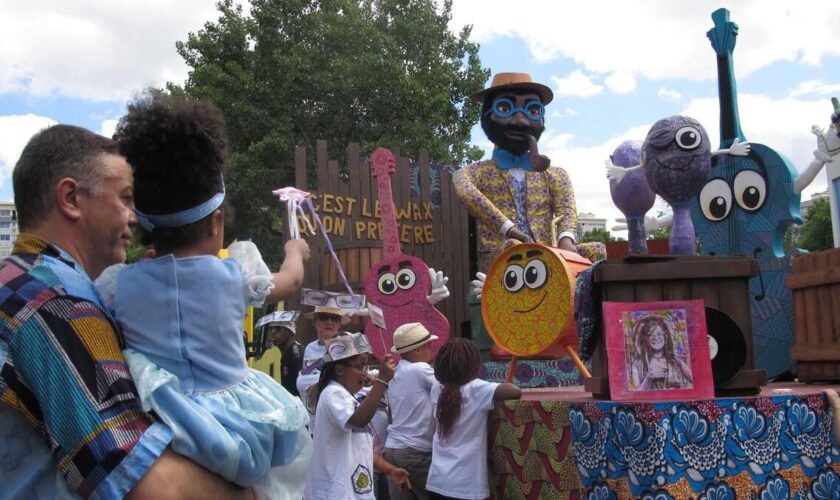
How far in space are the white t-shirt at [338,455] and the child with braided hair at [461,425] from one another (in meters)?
0.39

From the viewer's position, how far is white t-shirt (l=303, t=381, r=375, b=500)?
11.5 ft

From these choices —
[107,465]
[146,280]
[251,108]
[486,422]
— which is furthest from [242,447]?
[251,108]

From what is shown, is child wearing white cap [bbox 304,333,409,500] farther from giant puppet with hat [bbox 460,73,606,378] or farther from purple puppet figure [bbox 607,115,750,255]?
giant puppet with hat [bbox 460,73,606,378]

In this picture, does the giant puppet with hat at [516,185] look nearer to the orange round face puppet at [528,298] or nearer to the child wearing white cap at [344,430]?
the orange round face puppet at [528,298]

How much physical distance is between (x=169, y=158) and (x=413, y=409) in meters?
2.95

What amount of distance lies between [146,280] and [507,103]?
594 cm

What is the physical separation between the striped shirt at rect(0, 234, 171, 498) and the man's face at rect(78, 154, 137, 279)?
174 millimetres

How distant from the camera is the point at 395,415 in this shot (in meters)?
4.29

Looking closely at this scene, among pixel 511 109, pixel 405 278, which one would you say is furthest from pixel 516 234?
pixel 511 109

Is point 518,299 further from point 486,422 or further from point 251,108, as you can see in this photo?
point 251,108

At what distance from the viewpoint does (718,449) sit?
115 inches

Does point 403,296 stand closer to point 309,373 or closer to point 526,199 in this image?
point 526,199

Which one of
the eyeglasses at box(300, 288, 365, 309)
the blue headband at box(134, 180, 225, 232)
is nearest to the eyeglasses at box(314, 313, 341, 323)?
the eyeglasses at box(300, 288, 365, 309)

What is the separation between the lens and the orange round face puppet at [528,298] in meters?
4.16
